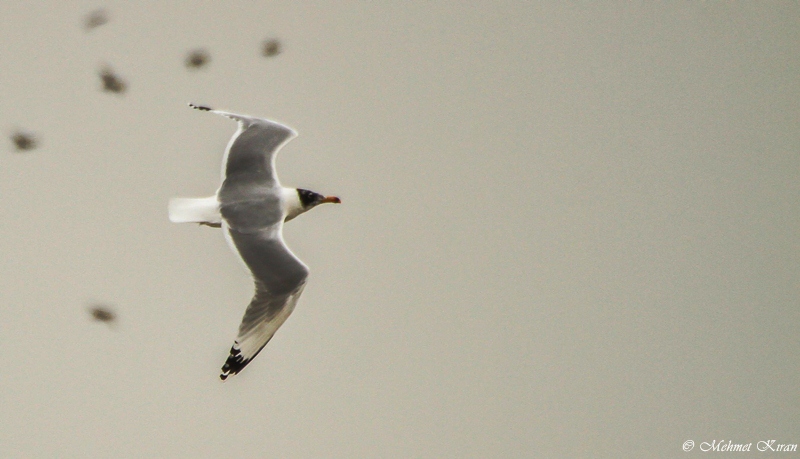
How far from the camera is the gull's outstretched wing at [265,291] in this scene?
5.45ft

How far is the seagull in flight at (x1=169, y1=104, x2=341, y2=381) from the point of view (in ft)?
5.46

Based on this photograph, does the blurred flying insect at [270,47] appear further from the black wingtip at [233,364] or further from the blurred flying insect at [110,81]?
the black wingtip at [233,364]

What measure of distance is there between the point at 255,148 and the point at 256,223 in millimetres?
174

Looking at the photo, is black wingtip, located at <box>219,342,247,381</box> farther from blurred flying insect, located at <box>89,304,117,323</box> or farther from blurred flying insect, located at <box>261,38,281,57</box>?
blurred flying insect, located at <box>261,38,281,57</box>

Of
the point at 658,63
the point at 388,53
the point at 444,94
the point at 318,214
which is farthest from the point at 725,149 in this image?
the point at 318,214

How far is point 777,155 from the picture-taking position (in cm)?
264

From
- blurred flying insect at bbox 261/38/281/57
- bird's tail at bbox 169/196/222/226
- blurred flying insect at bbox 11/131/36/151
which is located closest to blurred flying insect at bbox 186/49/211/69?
blurred flying insect at bbox 261/38/281/57

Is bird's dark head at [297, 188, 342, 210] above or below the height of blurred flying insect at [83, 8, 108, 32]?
below

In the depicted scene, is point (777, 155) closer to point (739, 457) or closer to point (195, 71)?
point (739, 457)

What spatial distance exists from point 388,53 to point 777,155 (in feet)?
4.08

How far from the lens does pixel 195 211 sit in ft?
5.54

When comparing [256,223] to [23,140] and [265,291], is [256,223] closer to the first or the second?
[265,291]

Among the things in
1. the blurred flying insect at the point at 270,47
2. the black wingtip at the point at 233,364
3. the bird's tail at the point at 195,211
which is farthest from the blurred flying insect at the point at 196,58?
the black wingtip at the point at 233,364

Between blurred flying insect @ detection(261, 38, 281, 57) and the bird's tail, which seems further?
blurred flying insect @ detection(261, 38, 281, 57)
